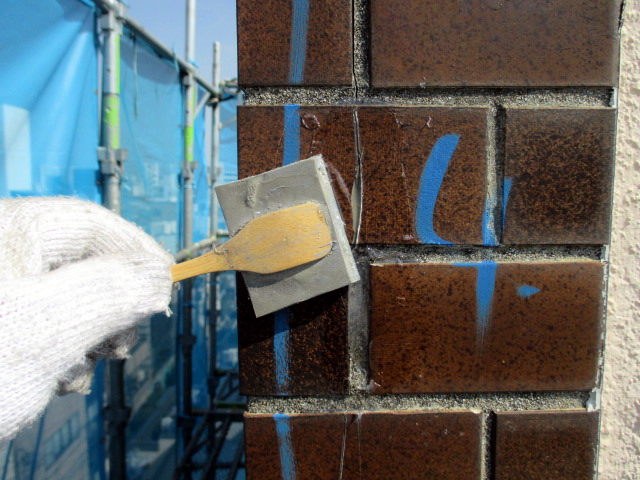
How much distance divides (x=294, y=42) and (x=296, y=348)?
61 centimetres

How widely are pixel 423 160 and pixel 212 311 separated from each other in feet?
16.2

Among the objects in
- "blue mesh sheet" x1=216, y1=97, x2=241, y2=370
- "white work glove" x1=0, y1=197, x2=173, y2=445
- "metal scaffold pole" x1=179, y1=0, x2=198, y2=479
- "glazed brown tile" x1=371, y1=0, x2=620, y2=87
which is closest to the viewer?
"white work glove" x1=0, y1=197, x2=173, y2=445

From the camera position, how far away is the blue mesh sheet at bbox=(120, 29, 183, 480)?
3.10 metres

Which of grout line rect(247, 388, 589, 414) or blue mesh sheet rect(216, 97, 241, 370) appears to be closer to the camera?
grout line rect(247, 388, 589, 414)

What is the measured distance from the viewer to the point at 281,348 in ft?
2.76

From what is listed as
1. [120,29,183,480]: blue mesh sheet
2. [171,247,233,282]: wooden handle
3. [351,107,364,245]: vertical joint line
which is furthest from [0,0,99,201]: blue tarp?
[351,107,364,245]: vertical joint line

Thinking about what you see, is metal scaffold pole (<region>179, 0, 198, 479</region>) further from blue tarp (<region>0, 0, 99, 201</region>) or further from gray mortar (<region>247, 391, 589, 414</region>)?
gray mortar (<region>247, 391, 589, 414</region>)

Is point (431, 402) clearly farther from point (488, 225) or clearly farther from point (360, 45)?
point (360, 45)

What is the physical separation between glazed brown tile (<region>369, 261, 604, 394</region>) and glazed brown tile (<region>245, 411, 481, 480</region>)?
0.24 ft

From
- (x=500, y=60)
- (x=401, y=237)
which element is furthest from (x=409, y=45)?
(x=401, y=237)

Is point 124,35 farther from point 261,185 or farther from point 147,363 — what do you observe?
point 261,185

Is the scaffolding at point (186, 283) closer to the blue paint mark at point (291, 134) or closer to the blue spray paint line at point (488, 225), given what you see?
the blue paint mark at point (291, 134)

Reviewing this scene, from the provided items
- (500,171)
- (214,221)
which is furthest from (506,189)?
(214,221)

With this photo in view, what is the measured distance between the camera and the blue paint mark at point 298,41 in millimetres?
794
